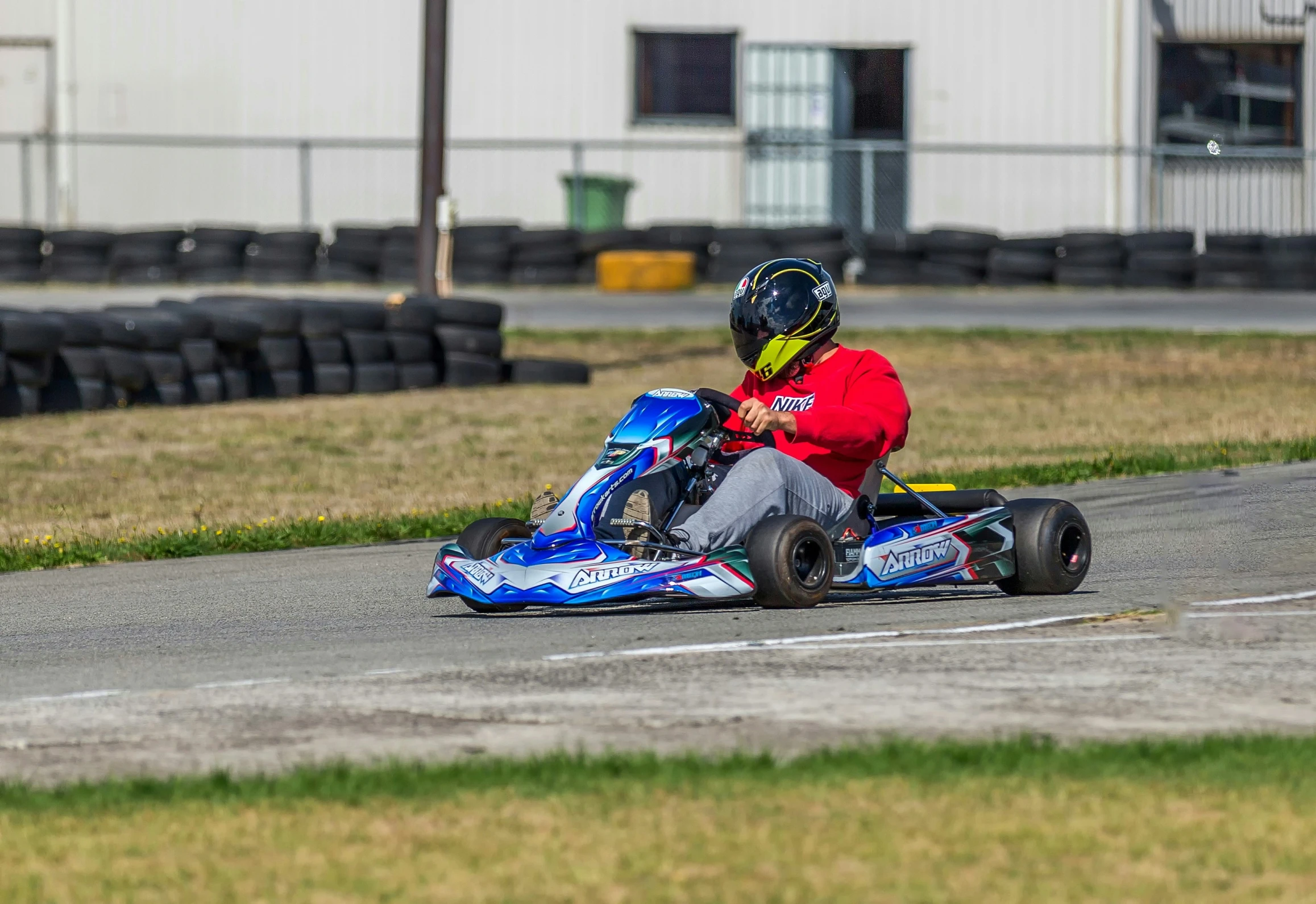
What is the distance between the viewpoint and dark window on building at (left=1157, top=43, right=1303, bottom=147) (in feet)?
94.1

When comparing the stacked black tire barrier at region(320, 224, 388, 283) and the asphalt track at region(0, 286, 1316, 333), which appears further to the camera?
the stacked black tire barrier at region(320, 224, 388, 283)

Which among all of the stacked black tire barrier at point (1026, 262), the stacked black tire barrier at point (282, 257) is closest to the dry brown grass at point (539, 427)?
the stacked black tire barrier at point (1026, 262)

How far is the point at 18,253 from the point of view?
26766 mm

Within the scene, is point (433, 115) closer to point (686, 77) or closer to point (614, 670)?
point (686, 77)

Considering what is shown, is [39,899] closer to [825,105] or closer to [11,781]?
[11,781]

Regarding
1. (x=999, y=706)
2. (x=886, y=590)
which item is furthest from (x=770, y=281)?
(x=999, y=706)

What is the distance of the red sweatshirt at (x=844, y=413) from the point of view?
714 cm

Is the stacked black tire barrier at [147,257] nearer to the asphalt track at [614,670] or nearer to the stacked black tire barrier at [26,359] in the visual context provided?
the stacked black tire barrier at [26,359]

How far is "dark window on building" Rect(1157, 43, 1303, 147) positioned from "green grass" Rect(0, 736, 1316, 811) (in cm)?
2535

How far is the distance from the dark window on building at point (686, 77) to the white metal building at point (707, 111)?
3 cm

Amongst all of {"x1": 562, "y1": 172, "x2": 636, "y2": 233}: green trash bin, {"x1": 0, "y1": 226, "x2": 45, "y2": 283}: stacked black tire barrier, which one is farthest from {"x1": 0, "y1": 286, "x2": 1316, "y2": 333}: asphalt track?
{"x1": 562, "y1": 172, "x2": 636, "y2": 233}: green trash bin

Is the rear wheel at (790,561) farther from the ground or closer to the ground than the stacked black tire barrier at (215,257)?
closer to the ground

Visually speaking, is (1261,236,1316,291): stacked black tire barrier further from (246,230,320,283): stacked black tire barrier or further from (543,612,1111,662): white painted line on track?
(543,612,1111,662): white painted line on track

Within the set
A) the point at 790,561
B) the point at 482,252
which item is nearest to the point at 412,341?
the point at 482,252
